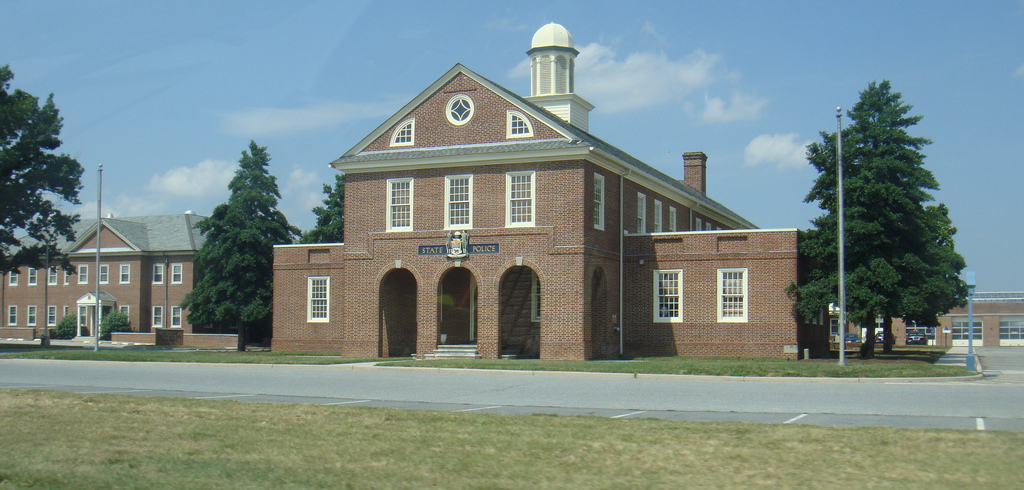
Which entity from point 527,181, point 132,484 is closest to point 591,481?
point 132,484

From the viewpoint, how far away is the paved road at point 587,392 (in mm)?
14484

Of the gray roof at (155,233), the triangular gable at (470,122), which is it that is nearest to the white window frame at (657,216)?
the triangular gable at (470,122)

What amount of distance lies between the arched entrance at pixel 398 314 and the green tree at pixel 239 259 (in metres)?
14.1

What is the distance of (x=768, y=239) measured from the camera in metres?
34.8

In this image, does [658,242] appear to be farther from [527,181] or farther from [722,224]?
[722,224]

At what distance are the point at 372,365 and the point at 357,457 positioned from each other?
19.6m

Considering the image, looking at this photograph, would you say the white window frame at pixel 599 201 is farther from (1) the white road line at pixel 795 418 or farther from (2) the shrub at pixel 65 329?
(2) the shrub at pixel 65 329

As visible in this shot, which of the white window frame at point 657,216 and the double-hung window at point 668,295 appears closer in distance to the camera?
the double-hung window at point 668,295

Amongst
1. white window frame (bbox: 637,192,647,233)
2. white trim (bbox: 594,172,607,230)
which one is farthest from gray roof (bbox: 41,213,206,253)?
white trim (bbox: 594,172,607,230)

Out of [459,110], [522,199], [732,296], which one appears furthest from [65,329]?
[732,296]

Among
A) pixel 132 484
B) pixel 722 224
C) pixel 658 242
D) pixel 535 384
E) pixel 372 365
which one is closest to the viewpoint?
pixel 132 484

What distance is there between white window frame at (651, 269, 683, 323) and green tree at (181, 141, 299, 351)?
2217 centimetres

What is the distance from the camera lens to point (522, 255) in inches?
1330

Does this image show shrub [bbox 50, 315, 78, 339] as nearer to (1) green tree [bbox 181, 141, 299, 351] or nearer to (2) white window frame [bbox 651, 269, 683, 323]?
(1) green tree [bbox 181, 141, 299, 351]
